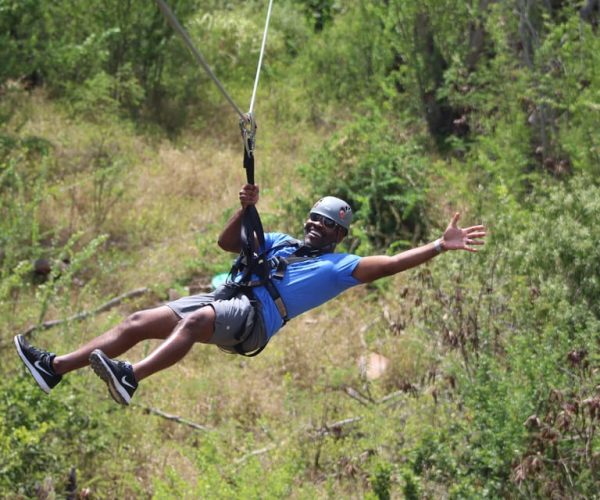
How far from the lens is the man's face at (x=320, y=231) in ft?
21.7

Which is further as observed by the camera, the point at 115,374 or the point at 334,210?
the point at 334,210

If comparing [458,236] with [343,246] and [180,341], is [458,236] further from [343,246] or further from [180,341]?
[343,246]

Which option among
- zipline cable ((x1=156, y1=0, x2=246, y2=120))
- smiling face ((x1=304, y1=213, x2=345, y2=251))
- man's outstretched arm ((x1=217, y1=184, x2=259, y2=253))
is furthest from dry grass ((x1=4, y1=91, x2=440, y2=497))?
zipline cable ((x1=156, y1=0, x2=246, y2=120))

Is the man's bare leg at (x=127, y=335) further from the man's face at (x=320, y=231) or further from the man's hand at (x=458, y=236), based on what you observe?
the man's hand at (x=458, y=236)

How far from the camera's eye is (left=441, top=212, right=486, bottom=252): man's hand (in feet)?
20.0

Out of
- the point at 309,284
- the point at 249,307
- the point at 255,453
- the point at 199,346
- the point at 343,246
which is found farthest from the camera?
the point at 343,246

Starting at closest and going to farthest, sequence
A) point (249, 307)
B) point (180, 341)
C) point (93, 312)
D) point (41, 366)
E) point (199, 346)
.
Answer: point (180, 341) → point (41, 366) → point (249, 307) → point (93, 312) → point (199, 346)

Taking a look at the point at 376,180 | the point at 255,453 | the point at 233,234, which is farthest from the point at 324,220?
the point at 376,180

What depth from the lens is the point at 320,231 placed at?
6645mm

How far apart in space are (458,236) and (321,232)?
2.97 feet

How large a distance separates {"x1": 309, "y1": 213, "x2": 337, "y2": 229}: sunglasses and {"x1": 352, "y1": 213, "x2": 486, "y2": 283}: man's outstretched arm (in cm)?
47

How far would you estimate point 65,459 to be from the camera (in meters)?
9.80

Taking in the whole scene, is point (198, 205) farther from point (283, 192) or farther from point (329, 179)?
point (329, 179)

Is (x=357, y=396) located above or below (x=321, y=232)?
below
